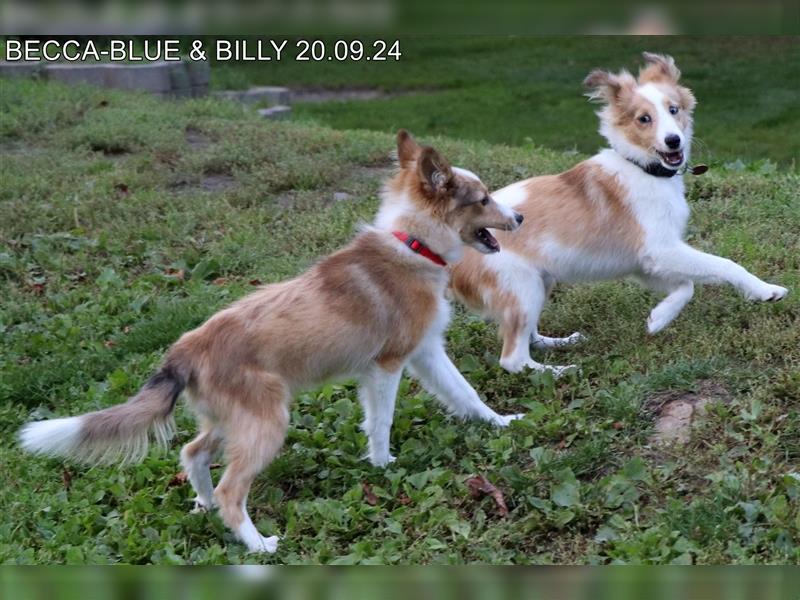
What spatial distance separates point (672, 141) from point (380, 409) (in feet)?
7.66

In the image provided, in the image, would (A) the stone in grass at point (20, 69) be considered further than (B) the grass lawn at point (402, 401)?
Yes

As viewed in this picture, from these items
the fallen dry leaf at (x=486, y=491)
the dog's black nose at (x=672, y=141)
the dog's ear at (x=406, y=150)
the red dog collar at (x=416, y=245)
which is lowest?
the fallen dry leaf at (x=486, y=491)

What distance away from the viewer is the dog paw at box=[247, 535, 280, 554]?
4883 millimetres

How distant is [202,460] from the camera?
5266 millimetres

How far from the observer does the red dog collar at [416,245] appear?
18.7 feet

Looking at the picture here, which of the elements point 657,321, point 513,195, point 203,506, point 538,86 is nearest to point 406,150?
point 513,195

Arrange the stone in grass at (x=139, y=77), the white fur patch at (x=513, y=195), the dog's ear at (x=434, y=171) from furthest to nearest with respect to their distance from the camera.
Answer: the stone in grass at (x=139, y=77)
the white fur patch at (x=513, y=195)
the dog's ear at (x=434, y=171)

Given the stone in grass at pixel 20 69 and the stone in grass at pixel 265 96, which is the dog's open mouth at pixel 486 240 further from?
the stone in grass at pixel 265 96

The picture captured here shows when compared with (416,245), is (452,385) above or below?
below

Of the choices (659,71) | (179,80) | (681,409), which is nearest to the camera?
(681,409)

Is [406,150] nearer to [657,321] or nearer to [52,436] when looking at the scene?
[657,321]

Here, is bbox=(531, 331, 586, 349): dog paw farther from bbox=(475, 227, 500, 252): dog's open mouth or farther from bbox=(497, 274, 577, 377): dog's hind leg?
bbox=(475, 227, 500, 252): dog's open mouth

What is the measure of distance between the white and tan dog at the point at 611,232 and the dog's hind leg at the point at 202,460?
5.97 feet

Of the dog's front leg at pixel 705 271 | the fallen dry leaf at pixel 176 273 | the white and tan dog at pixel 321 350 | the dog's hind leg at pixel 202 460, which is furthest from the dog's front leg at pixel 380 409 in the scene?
the fallen dry leaf at pixel 176 273
